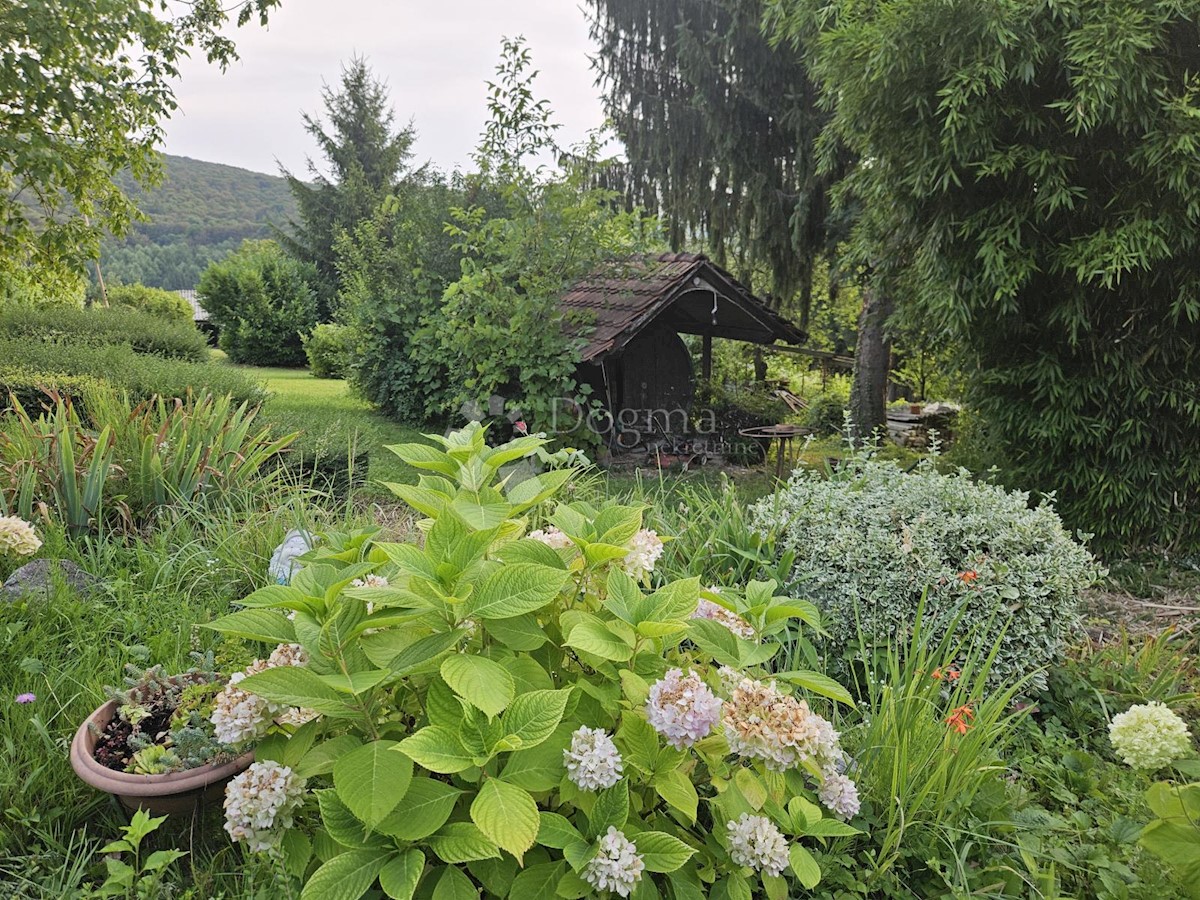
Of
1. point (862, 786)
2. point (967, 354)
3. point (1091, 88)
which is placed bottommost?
point (862, 786)

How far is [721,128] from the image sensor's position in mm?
8938

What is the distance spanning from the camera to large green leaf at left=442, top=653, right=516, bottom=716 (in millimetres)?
1088

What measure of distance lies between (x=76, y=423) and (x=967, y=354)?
20.2 feet

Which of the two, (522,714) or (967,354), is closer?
(522,714)

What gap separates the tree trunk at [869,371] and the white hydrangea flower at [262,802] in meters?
8.26

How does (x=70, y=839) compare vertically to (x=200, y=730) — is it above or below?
below

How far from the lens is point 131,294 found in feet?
74.6

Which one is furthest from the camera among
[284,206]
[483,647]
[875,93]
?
[284,206]

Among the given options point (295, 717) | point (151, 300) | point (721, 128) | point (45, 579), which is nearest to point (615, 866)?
point (295, 717)

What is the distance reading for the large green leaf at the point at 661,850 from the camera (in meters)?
1.19

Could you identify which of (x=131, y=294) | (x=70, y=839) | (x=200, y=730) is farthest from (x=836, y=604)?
(x=131, y=294)

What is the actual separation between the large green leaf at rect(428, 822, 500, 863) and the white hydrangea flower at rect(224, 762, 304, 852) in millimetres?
270

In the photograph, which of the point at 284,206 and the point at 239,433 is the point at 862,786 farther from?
the point at 284,206

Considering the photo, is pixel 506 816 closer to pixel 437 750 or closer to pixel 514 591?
pixel 437 750
